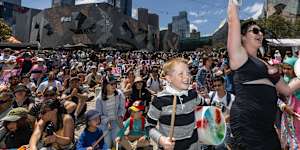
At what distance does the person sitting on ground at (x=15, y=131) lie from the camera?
4559 millimetres

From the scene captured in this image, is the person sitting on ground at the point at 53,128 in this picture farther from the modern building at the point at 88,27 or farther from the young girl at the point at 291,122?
the modern building at the point at 88,27

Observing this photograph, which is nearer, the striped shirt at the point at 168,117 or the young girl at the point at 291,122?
the striped shirt at the point at 168,117

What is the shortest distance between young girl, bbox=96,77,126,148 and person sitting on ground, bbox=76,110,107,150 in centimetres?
120

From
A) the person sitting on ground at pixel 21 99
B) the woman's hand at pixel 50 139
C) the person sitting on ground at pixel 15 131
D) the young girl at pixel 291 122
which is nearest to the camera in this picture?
the woman's hand at pixel 50 139

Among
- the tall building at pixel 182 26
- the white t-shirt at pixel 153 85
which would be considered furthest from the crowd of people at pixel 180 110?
the tall building at pixel 182 26

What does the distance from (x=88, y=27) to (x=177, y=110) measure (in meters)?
52.4

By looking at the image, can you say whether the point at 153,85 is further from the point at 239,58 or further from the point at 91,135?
the point at 239,58

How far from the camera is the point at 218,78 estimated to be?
5.48 meters

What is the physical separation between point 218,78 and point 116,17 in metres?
50.3

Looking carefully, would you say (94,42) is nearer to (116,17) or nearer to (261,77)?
(116,17)

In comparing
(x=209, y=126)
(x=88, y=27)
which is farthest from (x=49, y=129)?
(x=88, y=27)

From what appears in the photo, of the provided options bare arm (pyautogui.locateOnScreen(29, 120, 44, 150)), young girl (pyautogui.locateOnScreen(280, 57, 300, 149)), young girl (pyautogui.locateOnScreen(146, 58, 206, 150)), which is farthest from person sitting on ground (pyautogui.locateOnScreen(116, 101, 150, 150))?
young girl (pyautogui.locateOnScreen(146, 58, 206, 150))

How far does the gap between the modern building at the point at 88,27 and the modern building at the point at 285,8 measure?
1039 inches

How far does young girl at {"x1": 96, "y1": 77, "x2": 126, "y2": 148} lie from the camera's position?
6.09 metres
